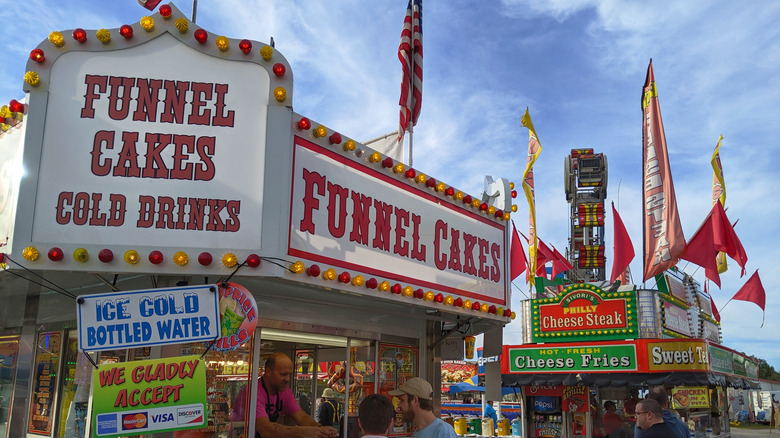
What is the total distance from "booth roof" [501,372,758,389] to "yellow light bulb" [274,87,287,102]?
12.5m

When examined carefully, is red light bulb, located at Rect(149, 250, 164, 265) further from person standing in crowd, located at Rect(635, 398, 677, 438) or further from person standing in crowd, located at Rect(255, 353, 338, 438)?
person standing in crowd, located at Rect(635, 398, 677, 438)

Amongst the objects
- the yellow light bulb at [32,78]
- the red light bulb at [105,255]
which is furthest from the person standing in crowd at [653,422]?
the yellow light bulb at [32,78]

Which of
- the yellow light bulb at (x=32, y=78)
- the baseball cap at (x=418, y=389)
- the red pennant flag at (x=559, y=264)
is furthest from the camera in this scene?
the red pennant flag at (x=559, y=264)

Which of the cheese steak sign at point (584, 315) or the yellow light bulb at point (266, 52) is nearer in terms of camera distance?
the yellow light bulb at point (266, 52)

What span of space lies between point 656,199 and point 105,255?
16.3 meters

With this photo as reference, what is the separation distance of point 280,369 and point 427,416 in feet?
6.41

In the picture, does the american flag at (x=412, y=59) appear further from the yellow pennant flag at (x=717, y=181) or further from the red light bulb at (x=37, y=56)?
the yellow pennant flag at (x=717, y=181)

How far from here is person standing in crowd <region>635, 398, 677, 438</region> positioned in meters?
5.45

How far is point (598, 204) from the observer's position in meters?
30.5

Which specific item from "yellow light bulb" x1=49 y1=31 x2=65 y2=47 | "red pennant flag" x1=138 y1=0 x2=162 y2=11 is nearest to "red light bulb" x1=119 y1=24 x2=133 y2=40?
"yellow light bulb" x1=49 y1=31 x2=65 y2=47

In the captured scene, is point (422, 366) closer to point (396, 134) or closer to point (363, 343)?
point (363, 343)

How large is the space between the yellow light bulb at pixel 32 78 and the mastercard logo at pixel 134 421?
9.23ft

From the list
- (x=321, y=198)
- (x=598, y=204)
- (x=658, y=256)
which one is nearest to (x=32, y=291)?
(x=321, y=198)

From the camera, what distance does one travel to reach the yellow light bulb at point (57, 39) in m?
5.59
